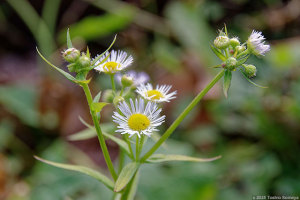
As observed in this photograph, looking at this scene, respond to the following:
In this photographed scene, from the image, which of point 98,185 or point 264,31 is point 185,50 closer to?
point 264,31

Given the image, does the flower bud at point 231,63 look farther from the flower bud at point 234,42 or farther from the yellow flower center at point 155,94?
the yellow flower center at point 155,94

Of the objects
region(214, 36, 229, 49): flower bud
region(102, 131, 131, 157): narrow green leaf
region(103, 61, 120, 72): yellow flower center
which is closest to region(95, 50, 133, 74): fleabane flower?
region(103, 61, 120, 72): yellow flower center

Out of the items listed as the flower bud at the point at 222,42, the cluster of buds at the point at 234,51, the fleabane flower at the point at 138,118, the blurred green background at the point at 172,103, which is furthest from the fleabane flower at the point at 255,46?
the blurred green background at the point at 172,103

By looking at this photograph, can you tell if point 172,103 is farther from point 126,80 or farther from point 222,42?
point 222,42

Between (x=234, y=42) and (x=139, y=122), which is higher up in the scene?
(x=234, y=42)

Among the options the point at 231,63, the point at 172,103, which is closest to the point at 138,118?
the point at 231,63

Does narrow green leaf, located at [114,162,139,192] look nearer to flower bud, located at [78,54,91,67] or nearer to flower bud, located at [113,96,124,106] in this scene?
flower bud, located at [113,96,124,106]
